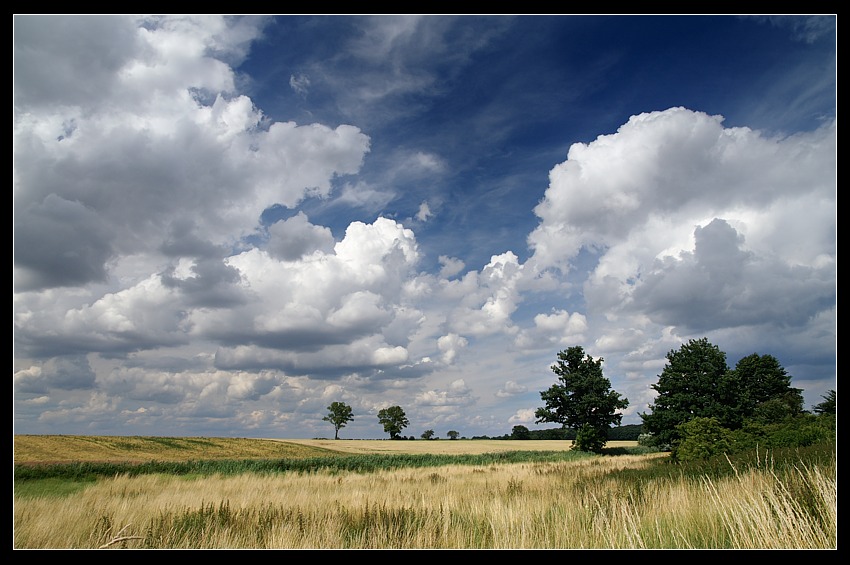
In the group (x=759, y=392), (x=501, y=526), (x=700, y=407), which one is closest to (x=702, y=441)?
(x=700, y=407)

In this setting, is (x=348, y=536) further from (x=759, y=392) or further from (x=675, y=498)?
(x=759, y=392)

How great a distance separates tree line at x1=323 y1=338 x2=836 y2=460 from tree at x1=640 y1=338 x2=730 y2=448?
8 centimetres

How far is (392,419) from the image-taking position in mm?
114438

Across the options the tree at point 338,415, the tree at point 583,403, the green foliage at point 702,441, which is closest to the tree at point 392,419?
the tree at point 338,415

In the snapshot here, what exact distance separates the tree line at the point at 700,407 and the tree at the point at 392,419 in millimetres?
55022

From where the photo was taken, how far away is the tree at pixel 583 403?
178ft

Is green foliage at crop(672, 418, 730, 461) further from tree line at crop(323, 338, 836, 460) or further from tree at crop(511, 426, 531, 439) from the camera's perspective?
tree at crop(511, 426, 531, 439)

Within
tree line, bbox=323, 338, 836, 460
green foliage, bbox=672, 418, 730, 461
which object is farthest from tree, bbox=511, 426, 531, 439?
green foliage, bbox=672, 418, 730, 461

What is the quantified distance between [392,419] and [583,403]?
68178 millimetres

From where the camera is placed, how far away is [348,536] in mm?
7195

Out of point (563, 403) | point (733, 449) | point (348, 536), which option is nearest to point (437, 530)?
point (348, 536)

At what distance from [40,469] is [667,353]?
4893 centimetres

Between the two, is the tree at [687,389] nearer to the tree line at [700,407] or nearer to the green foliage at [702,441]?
the tree line at [700,407]

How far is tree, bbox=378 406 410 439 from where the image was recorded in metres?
114
